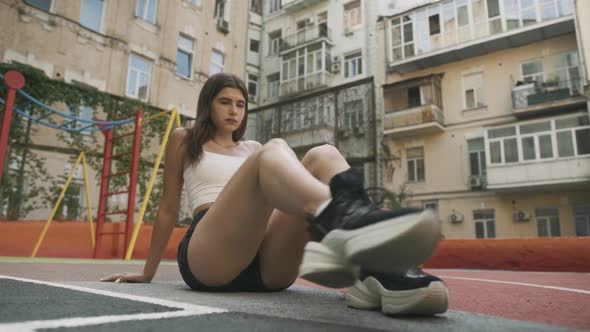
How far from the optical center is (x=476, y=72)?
13.1 metres

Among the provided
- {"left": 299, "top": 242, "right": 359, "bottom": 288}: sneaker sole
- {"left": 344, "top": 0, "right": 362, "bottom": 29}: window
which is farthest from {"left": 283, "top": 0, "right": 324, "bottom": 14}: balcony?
{"left": 299, "top": 242, "right": 359, "bottom": 288}: sneaker sole

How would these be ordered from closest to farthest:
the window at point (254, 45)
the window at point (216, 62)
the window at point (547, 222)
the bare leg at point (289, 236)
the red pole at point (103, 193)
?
the bare leg at point (289, 236), the red pole at point (103, 193), the window at point (547, 222), the window at point (216, 62), the window at point (254, 45)

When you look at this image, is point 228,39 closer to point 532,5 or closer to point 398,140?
point 398,140

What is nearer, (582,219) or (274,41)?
(582,219)

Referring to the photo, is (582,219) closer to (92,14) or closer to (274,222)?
(274,222)

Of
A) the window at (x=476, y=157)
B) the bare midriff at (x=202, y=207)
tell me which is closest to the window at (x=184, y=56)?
the window at (x=476, y=157)

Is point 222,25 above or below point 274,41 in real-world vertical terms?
below

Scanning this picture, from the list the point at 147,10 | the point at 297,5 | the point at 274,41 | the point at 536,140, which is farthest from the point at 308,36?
the point at 536,140

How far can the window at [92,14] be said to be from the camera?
9.81 meters

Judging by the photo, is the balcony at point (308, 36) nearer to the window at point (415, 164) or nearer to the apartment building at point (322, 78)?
the apartment building at point (322, 78)

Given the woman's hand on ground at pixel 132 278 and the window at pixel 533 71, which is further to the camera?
the window at pixel 533 71

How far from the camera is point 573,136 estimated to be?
11.1 meters

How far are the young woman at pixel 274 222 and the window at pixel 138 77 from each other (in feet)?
31.5

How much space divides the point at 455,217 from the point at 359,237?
1271 cm
